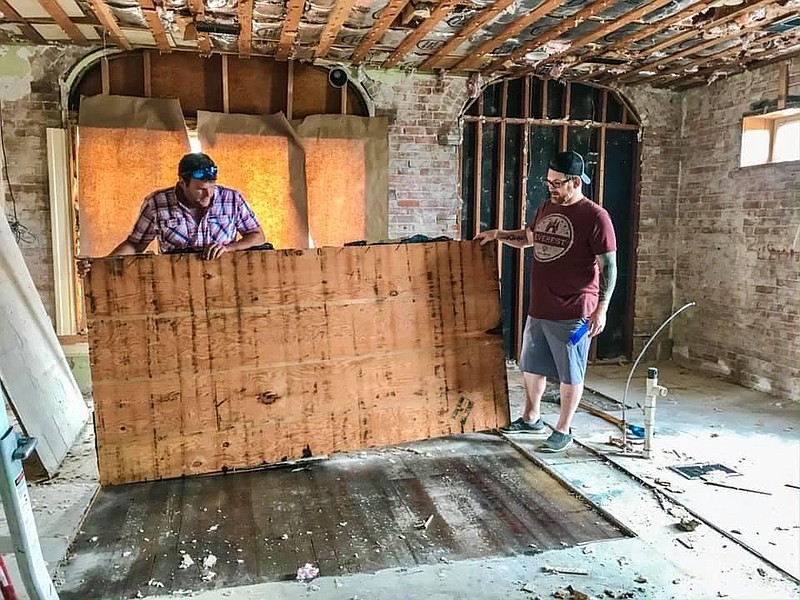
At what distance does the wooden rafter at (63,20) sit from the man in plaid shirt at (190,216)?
57.0 inches

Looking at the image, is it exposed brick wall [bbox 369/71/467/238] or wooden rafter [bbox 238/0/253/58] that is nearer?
wooden rafter [bbox 238/0/253/58]

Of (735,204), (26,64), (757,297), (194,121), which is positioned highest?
(26,64)

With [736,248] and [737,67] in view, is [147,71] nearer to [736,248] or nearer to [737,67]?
[737,67]

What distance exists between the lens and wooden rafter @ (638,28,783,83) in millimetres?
4711

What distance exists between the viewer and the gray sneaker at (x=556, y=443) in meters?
3.87

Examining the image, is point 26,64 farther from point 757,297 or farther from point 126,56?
point 757,297

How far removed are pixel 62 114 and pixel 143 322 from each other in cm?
255

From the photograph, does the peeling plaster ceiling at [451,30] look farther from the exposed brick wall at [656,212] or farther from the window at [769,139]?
the exposed brick wall at [656,212]

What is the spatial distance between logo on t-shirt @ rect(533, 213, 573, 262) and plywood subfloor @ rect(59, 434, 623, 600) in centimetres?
121

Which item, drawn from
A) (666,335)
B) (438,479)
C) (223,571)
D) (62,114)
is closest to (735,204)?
(666,335)

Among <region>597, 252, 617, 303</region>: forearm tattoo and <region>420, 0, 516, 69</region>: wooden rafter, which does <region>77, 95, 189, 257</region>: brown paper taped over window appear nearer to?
<region>420, 0, 516, 69</region>: wooden rafter

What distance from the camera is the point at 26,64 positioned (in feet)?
15.8

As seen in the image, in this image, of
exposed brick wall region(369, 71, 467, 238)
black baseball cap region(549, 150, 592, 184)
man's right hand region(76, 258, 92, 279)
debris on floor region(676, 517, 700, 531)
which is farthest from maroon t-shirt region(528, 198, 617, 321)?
man's right hand region(76, 258, 92, 279)

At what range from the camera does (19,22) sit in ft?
14.3
